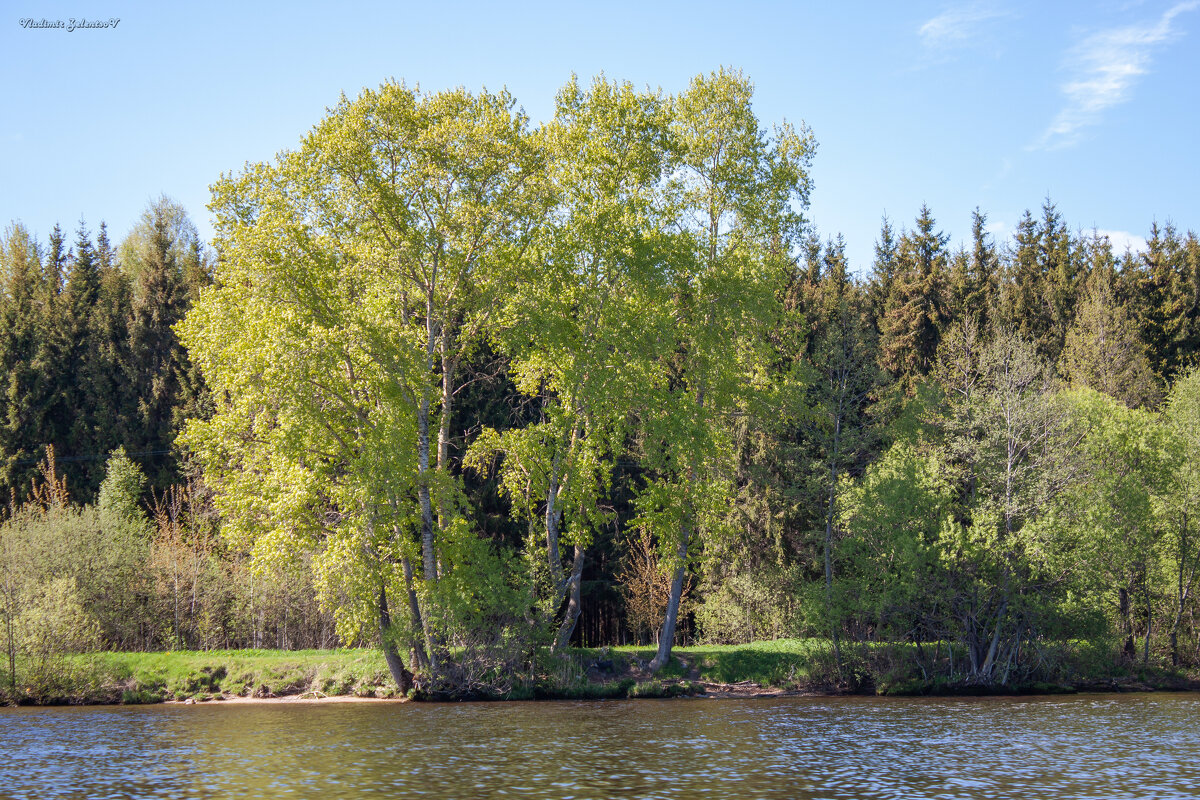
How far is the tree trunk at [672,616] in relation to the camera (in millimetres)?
32406

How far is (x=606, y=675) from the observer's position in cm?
3200

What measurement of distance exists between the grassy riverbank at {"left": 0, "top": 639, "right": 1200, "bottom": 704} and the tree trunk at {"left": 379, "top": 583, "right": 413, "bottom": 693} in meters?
0.46

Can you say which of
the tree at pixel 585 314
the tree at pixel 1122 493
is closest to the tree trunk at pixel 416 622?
the tree at pixel 585 314

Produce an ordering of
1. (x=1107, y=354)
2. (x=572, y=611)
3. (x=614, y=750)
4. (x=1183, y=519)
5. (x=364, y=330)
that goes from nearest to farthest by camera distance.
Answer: (x=614, y=750)
(x=364, y=330)
(x=572, y=611)
(x=1183, y=519)
(x=1107, y=354)

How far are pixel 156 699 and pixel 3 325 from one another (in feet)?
118

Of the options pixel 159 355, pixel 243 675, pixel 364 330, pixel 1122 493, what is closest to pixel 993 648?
pixel 1122 493

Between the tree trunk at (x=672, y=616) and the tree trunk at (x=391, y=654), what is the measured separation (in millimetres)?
8276

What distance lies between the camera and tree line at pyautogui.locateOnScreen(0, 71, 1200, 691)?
94.3ft

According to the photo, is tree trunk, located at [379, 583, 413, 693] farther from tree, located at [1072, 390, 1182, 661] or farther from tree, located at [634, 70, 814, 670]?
tree, located at [1072, 390, 1182, 661]

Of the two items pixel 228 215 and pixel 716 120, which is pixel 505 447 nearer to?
pixel 228 215

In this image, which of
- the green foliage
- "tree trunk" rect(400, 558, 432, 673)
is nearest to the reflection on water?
"tree trunk" rect(400, 558, 432, 673)

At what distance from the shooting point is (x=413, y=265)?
29.8 m

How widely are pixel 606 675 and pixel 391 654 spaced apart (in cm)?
739

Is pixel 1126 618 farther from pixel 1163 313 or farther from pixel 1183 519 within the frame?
pixel 1163 313
